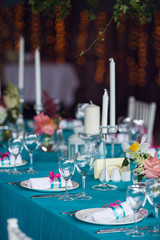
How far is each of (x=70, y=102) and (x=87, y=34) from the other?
1.38 meters

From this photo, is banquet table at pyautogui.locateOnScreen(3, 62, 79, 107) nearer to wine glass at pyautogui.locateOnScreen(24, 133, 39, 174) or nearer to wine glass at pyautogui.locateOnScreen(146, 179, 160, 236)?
wine glass at pyautogui.locateOnScreen(24, 133, 39, 174)

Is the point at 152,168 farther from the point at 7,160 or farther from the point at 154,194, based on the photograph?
the point at 7,160

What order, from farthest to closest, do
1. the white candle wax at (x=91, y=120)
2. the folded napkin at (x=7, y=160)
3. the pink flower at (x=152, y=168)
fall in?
the folded napkin at (x=7, y=160) → the white candle wax at (x=91, y=120) → the pink flower at (x=152, y=168)

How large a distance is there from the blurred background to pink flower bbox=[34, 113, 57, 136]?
3927 mm

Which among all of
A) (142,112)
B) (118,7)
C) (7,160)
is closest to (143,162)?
(118,7)

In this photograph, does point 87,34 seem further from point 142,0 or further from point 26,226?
point 26,226

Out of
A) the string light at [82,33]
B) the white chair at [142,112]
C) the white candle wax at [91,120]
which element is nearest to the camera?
the white candle wax at [91,120]

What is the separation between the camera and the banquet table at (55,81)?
836 centimetres

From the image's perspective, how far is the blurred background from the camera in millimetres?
7367

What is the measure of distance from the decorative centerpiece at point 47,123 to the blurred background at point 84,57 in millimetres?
3840

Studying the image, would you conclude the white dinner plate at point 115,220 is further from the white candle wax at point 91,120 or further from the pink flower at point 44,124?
the pink flower at point 44,124

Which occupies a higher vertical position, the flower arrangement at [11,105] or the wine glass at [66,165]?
the flower arrangement at [11,105]

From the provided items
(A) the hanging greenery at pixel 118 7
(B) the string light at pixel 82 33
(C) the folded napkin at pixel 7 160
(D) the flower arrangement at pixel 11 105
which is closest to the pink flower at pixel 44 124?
(C) the folded napkin at pixel 7 160

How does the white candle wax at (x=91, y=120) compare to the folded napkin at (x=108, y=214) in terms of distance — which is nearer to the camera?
the folded napkin at (x=108, y=214)
